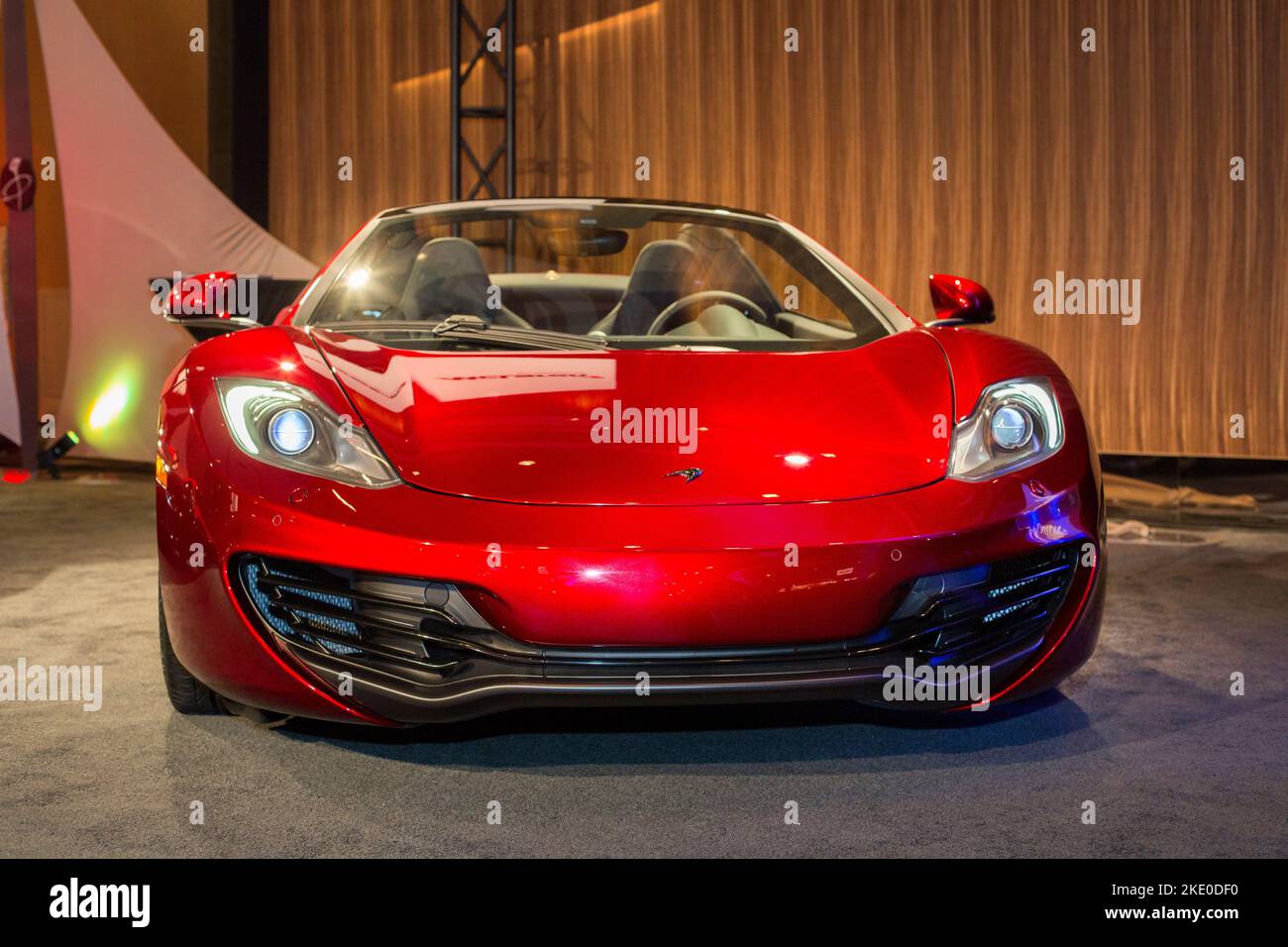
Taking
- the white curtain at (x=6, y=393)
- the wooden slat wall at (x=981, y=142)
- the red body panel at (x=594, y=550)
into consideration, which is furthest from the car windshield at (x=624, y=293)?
the white curtain at (x=6, y=393)

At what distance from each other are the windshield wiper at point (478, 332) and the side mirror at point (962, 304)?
799 mm

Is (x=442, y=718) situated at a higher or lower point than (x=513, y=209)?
lower

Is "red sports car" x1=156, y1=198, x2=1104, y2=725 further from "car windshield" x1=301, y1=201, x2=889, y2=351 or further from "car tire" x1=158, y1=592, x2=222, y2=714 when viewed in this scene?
"car windshield" x1=301, y1=201, x2=889, y2=351

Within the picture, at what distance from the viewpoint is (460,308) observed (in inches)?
116

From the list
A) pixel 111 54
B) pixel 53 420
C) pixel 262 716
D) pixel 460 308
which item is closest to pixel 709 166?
pixel 111 54

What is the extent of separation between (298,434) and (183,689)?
68 centimetres

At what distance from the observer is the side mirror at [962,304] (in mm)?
2900

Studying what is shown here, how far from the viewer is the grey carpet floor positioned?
6.30 ft

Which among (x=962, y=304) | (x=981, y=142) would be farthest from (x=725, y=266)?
(x=981, y=142)

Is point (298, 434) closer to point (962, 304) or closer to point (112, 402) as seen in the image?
point (962, 304)

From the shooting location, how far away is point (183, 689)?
2547 millimetres
